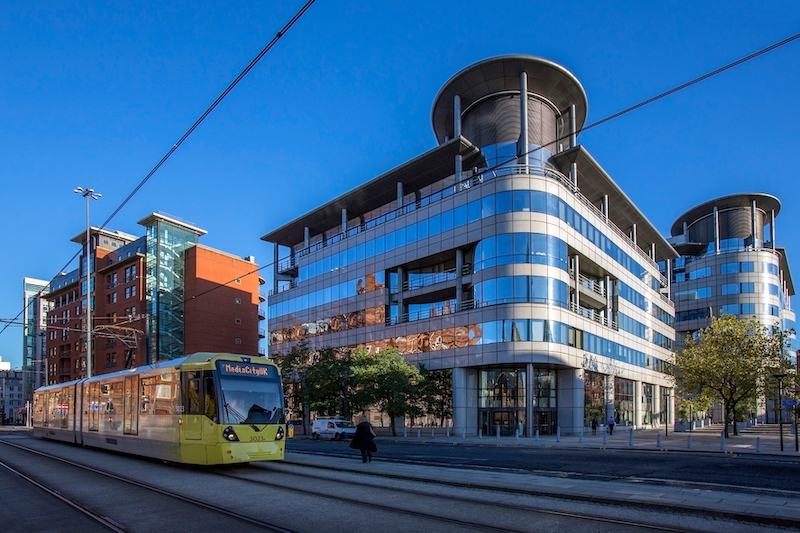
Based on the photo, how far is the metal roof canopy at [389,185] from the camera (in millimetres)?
51062

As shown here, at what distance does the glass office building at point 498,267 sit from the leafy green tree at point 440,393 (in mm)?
985

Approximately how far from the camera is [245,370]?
1712 cm

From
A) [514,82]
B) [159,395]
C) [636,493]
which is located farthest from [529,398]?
[636,493]

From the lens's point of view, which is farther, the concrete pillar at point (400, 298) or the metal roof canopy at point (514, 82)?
the concrete pillar at point (400, 298)

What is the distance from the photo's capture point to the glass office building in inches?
1767

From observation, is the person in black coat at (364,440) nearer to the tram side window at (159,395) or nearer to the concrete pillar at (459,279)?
the tram side window at (159,395)

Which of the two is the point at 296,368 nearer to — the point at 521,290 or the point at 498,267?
the point at 498,267

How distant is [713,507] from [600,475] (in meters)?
6.57

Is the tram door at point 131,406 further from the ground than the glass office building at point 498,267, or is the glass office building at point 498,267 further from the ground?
the glass office building at point 498,267

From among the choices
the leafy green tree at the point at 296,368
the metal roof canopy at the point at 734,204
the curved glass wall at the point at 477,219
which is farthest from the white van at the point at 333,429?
the metal roof canopy at the point at 734,204

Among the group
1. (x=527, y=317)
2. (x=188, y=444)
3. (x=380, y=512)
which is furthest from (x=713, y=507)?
(x=527, y=317)

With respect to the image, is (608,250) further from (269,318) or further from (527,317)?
(269,318)

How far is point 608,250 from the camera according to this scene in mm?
57125

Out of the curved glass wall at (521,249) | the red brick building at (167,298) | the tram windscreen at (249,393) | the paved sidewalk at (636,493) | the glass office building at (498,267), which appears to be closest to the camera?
the paved sidewalk at (636,493)
